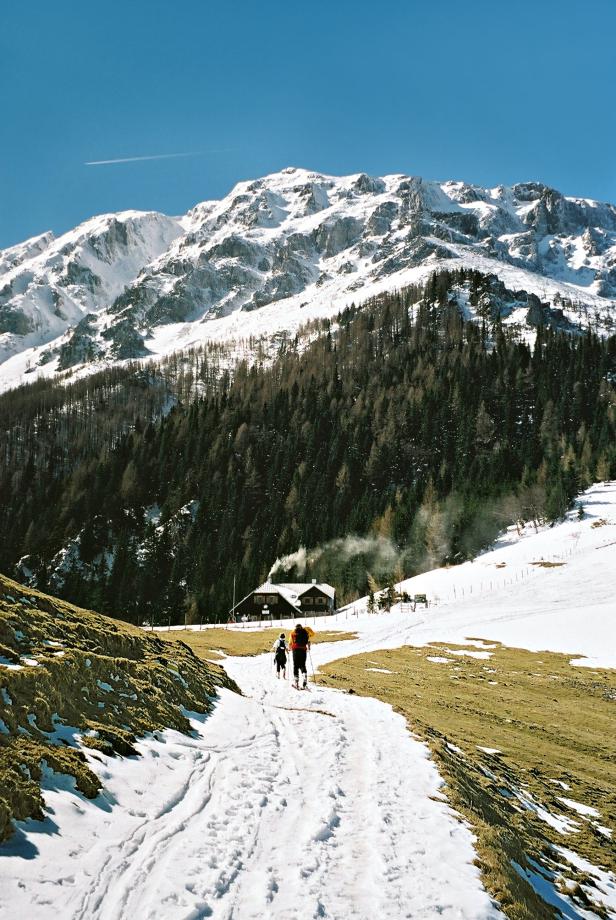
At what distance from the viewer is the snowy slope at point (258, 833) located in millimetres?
6906

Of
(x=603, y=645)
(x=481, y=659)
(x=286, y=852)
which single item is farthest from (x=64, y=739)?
(x=603, y=645)

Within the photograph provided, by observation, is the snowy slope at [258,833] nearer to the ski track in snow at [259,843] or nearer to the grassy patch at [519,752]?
the ski track in snow at [259,843]

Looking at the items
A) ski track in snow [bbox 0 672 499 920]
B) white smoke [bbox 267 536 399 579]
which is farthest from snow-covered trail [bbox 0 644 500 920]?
white smoke [bbox 267 536 399 579]

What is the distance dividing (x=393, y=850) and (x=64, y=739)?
6401 millimetres

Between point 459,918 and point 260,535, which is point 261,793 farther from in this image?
point 260,535

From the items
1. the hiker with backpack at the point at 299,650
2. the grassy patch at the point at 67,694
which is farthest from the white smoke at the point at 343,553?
the grassy patch at the point at 67,694

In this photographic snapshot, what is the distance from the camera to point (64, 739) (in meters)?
10.3

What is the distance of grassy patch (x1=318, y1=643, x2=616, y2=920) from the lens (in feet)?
34.5

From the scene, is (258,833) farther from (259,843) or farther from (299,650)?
(299,650)

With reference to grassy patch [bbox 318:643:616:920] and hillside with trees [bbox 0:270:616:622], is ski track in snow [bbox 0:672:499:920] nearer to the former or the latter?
grassy patch [bbox 318:643:616:920]

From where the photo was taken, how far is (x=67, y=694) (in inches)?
472

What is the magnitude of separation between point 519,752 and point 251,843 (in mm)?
15417

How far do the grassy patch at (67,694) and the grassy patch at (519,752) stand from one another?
727cm

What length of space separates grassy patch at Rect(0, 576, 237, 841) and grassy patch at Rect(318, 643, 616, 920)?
7.27 metres
